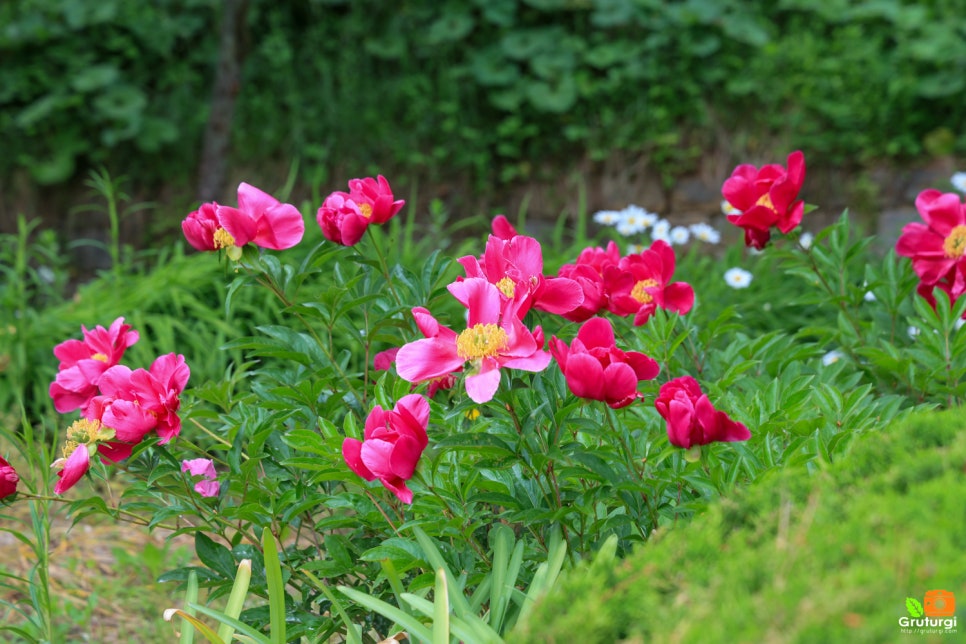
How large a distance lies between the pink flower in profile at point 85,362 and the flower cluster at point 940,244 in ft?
3.95

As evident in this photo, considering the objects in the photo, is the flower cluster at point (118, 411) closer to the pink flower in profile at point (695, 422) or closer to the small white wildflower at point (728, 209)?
the pink flower in profile at point (695, 422)

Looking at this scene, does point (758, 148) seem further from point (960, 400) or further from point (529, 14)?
point (960, 400)

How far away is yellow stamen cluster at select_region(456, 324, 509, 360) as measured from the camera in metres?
1.00

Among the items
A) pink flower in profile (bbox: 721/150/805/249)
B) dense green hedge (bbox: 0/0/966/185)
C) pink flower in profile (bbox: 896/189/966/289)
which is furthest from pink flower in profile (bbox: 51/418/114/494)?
dense green hedge (bbox: 0/0/966/185)

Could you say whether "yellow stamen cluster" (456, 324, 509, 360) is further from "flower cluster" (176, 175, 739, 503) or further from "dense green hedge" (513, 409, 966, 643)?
"dense green hedge" (513, 409, 966, 643)

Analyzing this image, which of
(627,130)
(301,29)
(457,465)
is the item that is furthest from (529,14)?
(457,465)

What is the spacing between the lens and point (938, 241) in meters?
1.51

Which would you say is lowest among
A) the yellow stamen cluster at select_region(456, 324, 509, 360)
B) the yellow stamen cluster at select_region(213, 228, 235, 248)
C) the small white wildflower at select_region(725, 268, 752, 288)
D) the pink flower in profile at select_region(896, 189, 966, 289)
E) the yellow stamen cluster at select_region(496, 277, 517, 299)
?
the small white wildflower at select_region(725, 268, 752, 288)

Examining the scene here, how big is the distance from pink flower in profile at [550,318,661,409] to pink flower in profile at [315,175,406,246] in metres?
0.36

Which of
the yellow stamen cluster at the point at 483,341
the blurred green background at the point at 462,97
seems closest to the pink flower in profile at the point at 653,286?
the yellow stamen cluster at the point at 483,341

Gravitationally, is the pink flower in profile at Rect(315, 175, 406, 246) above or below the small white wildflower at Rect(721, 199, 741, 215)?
above

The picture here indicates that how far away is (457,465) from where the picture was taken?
1239 millimetres

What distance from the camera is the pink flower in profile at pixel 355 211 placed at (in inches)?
51.1

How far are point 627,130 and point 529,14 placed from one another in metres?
0.81
